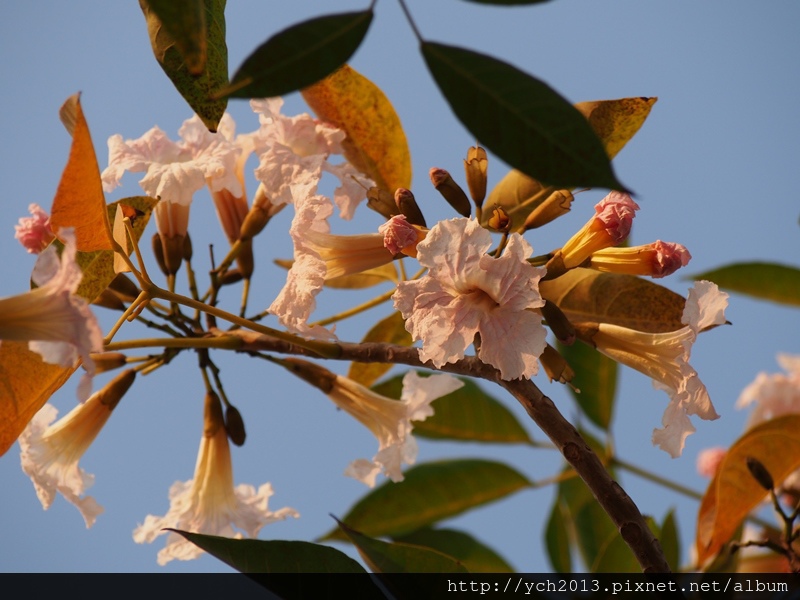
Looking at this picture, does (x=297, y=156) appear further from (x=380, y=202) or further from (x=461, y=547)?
(x=461, y=547)

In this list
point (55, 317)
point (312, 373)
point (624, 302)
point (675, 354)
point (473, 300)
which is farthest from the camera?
point (312, 373)

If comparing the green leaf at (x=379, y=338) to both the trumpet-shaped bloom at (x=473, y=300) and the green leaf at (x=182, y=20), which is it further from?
the green leaf at (x=182, y=20)

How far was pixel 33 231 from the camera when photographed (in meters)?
2.02

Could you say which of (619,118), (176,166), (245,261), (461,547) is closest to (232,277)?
(245,261)

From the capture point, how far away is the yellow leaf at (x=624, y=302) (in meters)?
1.70

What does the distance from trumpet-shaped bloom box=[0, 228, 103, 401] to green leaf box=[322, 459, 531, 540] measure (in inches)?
63.1

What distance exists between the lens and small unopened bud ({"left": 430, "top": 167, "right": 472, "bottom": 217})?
162 centimetres

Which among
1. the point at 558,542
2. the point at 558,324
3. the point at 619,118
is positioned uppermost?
the point at 619,118

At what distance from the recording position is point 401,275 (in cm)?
195

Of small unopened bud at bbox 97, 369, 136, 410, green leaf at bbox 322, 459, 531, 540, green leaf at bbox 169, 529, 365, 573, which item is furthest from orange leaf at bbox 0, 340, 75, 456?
green leaf at bbox 322, 459, 531, 540

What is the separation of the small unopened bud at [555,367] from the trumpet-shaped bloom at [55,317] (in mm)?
805

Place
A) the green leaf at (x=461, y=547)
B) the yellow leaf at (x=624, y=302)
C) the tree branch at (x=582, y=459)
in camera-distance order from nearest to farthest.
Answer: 1. the tree branch at (x=582, y=459)
2. the yellow leaf at (x=624, y=302)
3. the green leaf at (x=461, y=547)

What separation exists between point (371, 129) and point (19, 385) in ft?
3.17

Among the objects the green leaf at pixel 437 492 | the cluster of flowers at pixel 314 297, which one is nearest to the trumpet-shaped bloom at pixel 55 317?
the cluster of flowers at pixel 314 297
